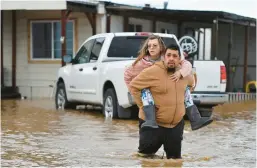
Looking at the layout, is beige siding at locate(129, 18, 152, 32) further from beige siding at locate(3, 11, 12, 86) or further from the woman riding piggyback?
the woman riding piggyback

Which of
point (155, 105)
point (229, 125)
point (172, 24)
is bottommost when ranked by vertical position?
point (229, 125)

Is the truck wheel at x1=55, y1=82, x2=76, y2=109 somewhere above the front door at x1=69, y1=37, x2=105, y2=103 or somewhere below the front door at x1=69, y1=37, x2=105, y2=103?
below

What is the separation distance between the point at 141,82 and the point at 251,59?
21213 millimetres

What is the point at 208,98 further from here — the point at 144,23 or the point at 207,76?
the point at 144,23

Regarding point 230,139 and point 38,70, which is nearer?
point 230,139

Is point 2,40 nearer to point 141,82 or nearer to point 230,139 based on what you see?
point 230,139

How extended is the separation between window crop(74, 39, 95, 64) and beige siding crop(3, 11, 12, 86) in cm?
769

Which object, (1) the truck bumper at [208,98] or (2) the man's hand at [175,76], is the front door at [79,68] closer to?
(1) the truck bumper at [208,98]

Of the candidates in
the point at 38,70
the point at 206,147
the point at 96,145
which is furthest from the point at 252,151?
the point at 38,70

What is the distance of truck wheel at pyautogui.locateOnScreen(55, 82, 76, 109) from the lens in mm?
15172

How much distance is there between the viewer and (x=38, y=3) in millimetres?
18062

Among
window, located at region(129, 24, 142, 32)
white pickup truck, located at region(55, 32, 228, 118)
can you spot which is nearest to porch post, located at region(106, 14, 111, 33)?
window, located at region(129, 24, 142, 32)

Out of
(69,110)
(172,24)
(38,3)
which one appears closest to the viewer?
(69,110)

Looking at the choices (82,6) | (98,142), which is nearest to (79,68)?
(82,6)
